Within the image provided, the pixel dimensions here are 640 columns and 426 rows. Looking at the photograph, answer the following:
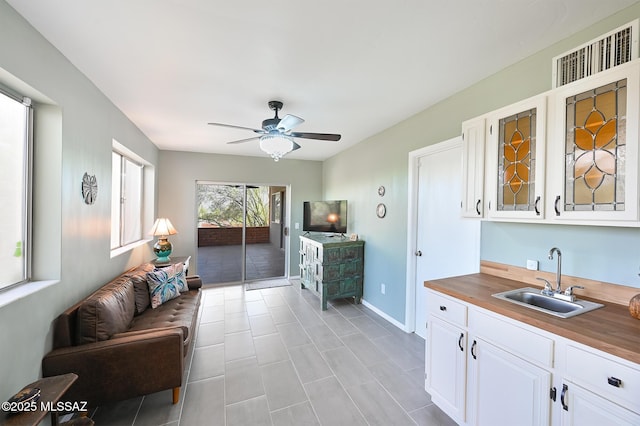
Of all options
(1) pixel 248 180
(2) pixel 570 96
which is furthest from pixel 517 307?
(1) pixel 248 180

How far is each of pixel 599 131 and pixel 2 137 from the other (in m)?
3.45

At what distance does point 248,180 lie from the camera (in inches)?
207

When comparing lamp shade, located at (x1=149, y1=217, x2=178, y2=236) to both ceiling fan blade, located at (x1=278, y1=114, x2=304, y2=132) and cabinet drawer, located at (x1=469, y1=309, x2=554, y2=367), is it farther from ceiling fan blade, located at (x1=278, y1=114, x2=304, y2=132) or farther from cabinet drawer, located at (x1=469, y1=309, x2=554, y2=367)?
cabinet drawer, located at (x1=469, y1=309, x2=554, y2=367)

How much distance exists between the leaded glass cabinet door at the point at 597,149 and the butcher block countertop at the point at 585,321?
51 cm

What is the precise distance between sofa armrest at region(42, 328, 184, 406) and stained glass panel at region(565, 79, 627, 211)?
2.80 meters

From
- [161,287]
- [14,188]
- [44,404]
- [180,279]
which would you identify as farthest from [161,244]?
[44,404]

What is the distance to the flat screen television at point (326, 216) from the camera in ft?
14.4

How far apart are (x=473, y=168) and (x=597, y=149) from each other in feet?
2.33

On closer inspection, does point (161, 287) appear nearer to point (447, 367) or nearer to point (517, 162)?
point (447, 367)

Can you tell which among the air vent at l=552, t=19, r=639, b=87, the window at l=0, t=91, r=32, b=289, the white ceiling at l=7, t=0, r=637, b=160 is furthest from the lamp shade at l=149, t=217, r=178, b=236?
the air vent at l=552, t=19, r=639, b=87

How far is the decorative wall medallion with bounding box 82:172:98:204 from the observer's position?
2.15 meters

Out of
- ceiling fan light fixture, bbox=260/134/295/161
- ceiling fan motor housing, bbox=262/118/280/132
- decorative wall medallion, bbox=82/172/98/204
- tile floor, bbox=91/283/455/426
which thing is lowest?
tile floor, bbox=91/283/455/426

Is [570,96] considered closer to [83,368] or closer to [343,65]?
[343,65]

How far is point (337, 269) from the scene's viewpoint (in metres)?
3.93
